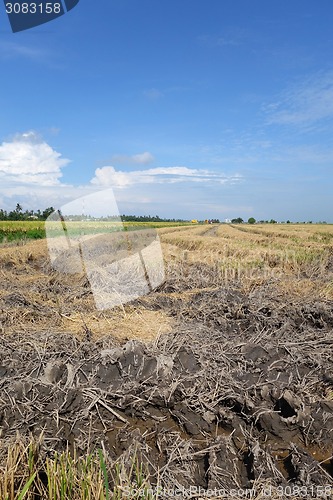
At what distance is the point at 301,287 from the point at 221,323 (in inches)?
119

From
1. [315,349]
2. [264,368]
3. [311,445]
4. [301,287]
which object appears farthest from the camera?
[301,287]

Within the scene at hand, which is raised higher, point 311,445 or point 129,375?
point 129,375

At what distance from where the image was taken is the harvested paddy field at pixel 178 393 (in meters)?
2.66

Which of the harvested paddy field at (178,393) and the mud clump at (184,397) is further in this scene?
the mud clump at (184,397)

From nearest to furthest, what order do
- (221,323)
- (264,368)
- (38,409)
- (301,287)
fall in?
1. (38,409)
2. (264,368)
3. (221,323)
4. (301,287)

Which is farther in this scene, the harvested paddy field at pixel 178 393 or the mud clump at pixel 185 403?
the mud clump at pixel 185 403

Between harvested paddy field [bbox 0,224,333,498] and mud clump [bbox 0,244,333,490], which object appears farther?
mud clump [bbox 0,244,333,490]

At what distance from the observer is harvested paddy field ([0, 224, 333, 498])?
8.73ft

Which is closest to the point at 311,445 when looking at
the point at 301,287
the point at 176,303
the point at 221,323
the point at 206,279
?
the point at 221,323

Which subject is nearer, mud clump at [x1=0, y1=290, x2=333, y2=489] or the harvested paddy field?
the harvested paddy field

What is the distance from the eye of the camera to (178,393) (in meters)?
3.54

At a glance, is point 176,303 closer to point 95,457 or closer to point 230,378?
point 230,378

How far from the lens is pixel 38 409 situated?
3.28 meters

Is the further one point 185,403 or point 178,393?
point 178,393
